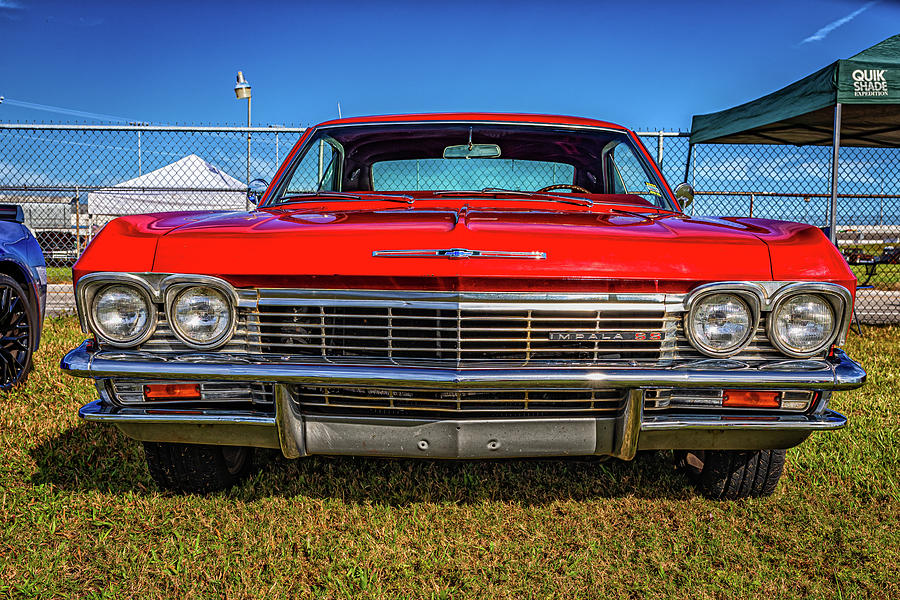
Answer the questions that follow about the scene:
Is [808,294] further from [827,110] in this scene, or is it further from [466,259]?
[827,110]

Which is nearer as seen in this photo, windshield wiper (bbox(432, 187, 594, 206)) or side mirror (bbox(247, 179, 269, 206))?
windshield wiper (bbox(432, 187, 594, 206))

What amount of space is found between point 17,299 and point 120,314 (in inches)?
98.3

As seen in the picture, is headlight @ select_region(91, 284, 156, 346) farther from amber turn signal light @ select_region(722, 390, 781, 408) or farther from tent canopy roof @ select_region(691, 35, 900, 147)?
tent canopy roof @ select_region(691, 35, 900, 147)

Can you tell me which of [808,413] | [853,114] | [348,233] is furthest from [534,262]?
[853,114]

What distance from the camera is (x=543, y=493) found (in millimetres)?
2639

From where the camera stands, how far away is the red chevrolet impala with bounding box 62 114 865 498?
1.88 metres

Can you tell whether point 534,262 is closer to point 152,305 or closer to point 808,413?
point 808,413

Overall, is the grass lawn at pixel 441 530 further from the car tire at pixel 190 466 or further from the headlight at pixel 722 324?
the headlight at pixel 722 324

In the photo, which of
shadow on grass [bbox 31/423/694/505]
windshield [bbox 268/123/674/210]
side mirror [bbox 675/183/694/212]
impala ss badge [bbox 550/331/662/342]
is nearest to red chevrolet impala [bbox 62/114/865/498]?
impala ss badge [bbox 550/331/662/342]

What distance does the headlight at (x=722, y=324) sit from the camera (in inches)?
76.7

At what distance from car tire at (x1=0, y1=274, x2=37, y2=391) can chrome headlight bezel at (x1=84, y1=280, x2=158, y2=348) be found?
2.31m

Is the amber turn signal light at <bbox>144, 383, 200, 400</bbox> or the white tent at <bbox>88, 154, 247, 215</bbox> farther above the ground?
the white tent at <bbox>88, 154, 247, 215</bbox>

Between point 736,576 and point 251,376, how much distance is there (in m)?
Answer: 1.66

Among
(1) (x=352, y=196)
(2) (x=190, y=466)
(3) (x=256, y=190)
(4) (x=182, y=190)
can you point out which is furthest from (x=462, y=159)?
(4) (x=182, y=190)
